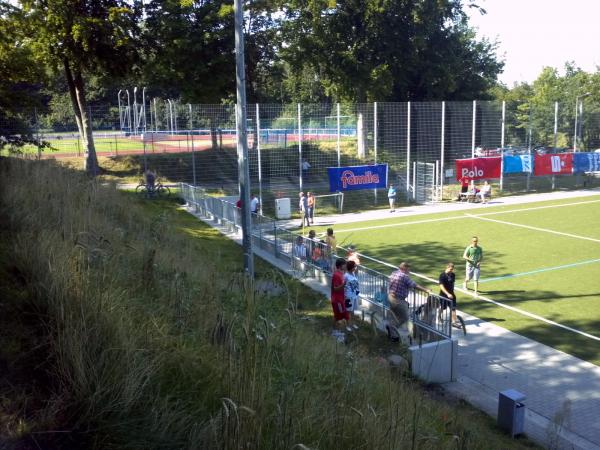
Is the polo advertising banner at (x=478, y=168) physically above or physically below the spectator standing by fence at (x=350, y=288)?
above

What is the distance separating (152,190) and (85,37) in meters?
7.52

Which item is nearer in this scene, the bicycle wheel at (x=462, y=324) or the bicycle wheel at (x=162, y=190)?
the bicycle wheel at (x=462, y=324)

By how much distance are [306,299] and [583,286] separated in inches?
297

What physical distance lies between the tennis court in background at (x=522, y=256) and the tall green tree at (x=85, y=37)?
14396 millimetres

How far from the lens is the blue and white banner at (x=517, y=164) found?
33906 millimetres

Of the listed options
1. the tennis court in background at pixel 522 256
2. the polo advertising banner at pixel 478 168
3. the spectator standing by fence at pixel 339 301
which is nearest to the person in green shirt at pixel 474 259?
the tennis court in background at pixel 522 256

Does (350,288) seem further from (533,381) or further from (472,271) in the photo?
(472,271)

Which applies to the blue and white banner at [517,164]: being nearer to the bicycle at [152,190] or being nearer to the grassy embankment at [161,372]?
the bicycle at [152,190]

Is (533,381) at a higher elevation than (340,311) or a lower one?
lower

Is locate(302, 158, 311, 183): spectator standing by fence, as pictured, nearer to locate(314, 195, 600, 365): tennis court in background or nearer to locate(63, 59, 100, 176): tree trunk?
locate(314, 195, 600, 365): tennis court in background

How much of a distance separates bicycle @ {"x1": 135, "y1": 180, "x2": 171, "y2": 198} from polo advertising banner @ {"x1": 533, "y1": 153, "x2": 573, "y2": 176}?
22.7 metres

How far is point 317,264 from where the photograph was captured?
1584cm

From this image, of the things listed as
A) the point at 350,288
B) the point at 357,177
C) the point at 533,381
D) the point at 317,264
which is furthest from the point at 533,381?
the point at 357,177

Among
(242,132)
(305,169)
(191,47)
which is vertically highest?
(191,47)
